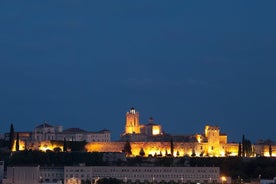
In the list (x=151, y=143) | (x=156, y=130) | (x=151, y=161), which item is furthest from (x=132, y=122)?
(x=151, y=161)

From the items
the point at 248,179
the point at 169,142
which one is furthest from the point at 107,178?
the point at 169,142

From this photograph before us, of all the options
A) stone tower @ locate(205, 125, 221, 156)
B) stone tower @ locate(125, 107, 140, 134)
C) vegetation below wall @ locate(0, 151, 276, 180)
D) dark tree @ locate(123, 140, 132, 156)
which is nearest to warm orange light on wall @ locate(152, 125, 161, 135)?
stone tower @ locate(125, 107, 140, 134)

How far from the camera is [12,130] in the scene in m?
90.4

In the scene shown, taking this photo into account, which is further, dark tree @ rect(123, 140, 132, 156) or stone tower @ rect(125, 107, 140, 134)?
stone tower @ rect(125, 107, 140, 134)

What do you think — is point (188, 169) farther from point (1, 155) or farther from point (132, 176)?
point (1, 155)

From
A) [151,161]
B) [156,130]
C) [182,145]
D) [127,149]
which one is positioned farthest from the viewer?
[156,130]

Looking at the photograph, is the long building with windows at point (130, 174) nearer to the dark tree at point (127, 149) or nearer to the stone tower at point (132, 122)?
the dark tree at point (127, 149)

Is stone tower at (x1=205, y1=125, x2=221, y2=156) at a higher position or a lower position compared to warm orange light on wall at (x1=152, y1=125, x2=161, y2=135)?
lower

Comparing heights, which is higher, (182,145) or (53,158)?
(182,145)

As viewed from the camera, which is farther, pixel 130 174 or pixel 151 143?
pixel 151 143

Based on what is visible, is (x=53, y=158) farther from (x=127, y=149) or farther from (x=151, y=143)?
(x=151, y=143)

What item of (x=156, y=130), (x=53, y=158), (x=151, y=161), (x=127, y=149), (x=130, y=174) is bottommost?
(x=130, y=174)

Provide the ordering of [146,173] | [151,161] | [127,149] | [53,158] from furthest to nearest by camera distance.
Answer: [127,149], [151,161], [53,158], [146,173]

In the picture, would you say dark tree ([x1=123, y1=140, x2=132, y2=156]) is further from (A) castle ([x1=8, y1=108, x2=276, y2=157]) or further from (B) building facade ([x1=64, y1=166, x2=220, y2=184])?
(B) building facade ([x1=64, y1=166, x2=220, y2=184])
